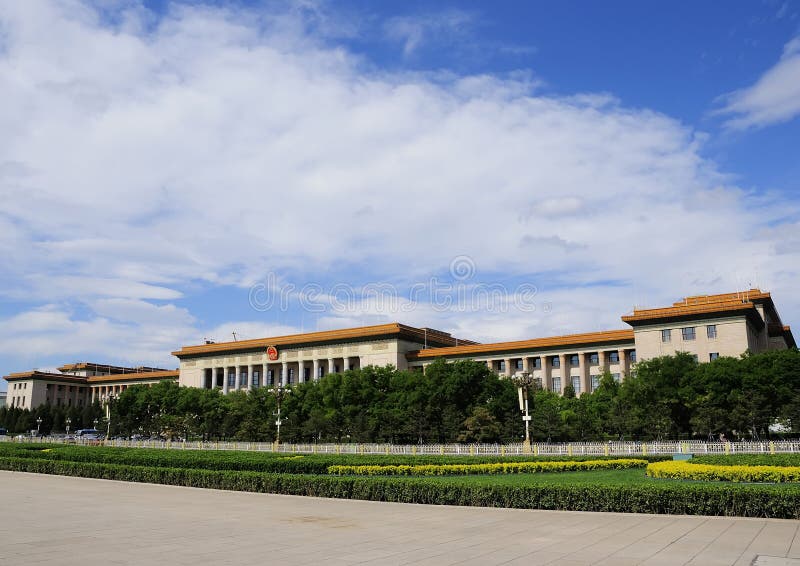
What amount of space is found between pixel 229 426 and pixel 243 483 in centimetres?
3899

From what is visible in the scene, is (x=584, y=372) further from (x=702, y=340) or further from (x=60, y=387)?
(x=60, y=387)

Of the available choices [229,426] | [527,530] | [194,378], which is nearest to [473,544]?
[527,530]

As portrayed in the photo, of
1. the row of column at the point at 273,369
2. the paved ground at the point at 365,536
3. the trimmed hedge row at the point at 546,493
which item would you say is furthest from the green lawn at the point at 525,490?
the row of column at the point at 273,369

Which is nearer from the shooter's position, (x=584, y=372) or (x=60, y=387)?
(x=584, y=372)

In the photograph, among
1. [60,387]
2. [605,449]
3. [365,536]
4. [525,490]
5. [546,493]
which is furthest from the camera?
[60,387]

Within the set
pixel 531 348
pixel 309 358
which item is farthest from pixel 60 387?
pixel 531 348

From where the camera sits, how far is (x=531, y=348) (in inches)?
2645

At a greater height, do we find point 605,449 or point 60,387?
point 60,387

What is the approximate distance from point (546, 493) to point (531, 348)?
55.0 m

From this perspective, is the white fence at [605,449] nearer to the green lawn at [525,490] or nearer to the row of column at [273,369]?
the green lawn at [525,490]

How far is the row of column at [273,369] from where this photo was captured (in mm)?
74562

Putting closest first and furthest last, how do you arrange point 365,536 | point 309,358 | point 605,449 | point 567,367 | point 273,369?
point 365,536, point 605,449, point 567,367, point 309,358, point 273,369

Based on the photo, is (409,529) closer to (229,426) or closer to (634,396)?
(634,396)

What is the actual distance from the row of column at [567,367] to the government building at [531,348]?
99 mm
